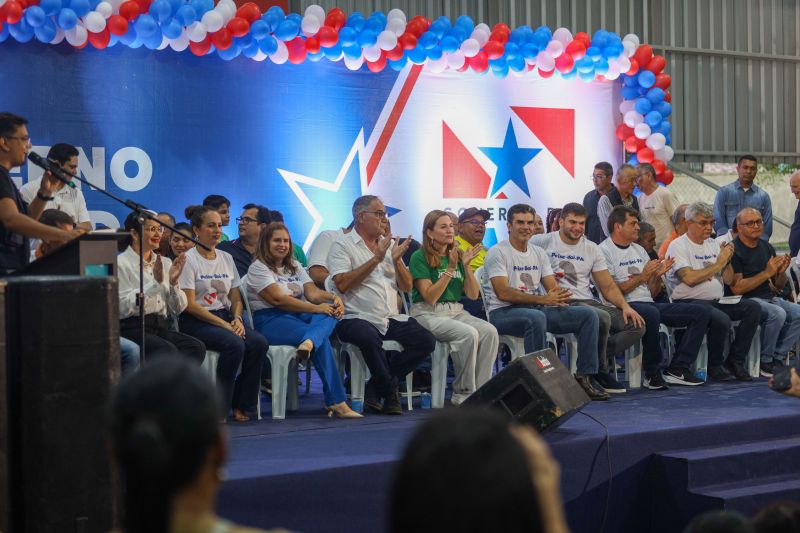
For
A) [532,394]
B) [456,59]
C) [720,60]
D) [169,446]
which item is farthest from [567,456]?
[720,60]

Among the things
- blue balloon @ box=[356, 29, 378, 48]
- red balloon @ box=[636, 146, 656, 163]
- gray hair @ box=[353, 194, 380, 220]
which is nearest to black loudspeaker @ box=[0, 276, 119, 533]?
gray hair @ box=[353, 194, 380, 220]

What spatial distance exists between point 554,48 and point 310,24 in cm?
246

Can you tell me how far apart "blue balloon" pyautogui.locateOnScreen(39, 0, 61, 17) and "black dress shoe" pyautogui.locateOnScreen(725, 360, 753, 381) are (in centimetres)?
542

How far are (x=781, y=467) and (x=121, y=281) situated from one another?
3.53 m

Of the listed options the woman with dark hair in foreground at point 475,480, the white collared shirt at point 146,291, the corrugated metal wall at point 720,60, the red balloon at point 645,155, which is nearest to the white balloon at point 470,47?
the red balloon at point 645,155

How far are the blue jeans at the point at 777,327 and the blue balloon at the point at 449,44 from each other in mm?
3568

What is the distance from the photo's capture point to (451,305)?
21.3 ft

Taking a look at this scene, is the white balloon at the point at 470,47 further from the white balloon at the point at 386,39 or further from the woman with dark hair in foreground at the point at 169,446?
the woman with dark hair in foreground at the point at 169,446

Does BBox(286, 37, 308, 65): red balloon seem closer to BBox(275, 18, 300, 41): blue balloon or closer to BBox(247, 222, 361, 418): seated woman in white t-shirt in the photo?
BBox(275, 18, 300, 41): blue balloon

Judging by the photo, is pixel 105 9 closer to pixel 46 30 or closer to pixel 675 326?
pixel 46 30

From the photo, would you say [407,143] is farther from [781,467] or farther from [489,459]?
[489,459]

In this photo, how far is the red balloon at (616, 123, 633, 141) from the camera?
34.7 feet

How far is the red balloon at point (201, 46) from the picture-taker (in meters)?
8.54

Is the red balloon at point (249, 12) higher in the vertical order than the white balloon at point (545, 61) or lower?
higher
